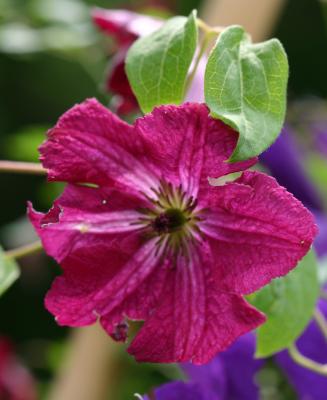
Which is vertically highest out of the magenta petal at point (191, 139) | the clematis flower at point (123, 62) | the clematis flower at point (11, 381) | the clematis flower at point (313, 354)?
the magenta petal at point (191, 139)

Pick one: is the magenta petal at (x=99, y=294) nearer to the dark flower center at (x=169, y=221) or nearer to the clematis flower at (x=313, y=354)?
the dark flower center at (x=169, y=221)

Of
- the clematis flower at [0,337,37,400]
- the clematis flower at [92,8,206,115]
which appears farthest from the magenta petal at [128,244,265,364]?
the clematis flower at [0,337,37,400]

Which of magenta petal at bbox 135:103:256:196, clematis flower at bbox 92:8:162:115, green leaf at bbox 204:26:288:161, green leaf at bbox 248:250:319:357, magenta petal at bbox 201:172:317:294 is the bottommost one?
green leaf at bbox 248:250:319:357

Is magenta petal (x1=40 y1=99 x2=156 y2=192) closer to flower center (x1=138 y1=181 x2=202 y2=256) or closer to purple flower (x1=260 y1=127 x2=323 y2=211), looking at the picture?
flower center (x1=138 y1=181 x2=202 y2=256)

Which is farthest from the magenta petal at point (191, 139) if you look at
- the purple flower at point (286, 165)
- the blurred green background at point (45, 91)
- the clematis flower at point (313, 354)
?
the blurred green background at point (45, 91)

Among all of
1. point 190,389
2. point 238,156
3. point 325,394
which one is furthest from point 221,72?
point 325,394

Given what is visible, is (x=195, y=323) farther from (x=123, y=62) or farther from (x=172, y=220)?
(x=123, y=62)

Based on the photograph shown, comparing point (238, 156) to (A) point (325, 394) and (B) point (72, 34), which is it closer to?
(A) point (325, 394)
